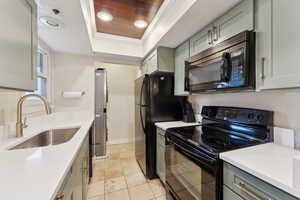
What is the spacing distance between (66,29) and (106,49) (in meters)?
0.80

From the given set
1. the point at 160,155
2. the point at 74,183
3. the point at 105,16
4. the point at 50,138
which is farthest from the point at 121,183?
the point at 105,16

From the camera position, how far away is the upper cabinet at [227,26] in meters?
1.06

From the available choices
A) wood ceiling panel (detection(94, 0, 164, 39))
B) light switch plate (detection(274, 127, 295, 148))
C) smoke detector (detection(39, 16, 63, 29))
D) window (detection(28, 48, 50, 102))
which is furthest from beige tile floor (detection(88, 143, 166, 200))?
wood ceiling panel (detection(94, 0, 164, 39))

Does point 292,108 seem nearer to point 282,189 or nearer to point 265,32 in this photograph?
point 265,32

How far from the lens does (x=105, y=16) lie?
1.94 metres

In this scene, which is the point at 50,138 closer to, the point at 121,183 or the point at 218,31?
the point at 121,183

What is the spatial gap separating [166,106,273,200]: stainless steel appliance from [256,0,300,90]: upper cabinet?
406 mm

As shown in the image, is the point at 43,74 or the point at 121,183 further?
the point at 43,74

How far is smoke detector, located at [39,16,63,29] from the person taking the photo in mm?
1515

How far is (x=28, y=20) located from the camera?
0.96m

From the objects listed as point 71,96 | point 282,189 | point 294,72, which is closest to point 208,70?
point 294,72

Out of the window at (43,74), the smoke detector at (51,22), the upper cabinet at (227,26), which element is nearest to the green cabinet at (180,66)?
the upper cabinet at (227,26)

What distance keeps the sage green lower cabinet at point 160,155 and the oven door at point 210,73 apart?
755 mm

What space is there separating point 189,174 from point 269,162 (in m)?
0.63
